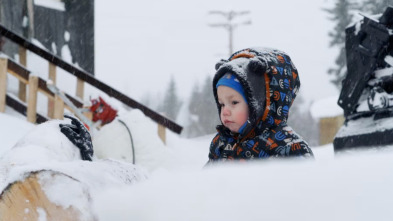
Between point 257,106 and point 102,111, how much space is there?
3812 mm

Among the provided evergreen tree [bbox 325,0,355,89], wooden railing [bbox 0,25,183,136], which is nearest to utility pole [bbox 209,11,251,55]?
evergreen tree [bbox 325,0,355,89]

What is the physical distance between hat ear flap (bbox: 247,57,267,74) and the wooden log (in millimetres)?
1323

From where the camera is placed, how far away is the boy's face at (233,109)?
2.18 m

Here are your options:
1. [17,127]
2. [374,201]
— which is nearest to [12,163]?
[374,201]

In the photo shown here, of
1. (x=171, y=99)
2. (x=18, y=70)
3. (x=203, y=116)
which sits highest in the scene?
(x=18, y=70)

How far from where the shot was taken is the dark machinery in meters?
4.46

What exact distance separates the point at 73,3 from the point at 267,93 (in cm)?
984

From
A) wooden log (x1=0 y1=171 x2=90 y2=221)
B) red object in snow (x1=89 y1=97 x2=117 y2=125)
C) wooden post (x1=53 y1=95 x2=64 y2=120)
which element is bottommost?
wooden post (x1=53 y1=95 x2=64 y2=120)

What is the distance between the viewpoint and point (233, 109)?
2199 mm

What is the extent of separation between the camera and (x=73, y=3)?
1118 centimetres

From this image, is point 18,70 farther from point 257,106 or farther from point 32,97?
point 257,106

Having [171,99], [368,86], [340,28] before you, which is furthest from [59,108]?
[171,99]

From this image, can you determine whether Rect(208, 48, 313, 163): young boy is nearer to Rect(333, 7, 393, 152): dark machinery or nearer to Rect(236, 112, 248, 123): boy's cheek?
Rect(236, 112, 248, 123): boy's cheek

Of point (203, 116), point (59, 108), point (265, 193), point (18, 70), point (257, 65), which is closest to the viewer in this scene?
point (265, 193)
